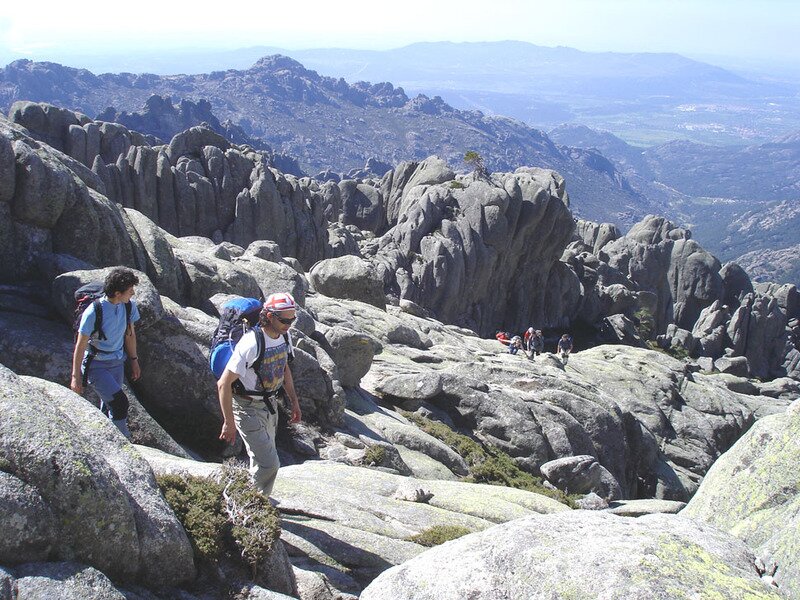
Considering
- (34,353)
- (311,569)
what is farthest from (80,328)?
(311,569)

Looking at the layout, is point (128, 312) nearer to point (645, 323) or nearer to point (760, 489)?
point (760, 489)

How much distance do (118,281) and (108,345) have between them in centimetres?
142

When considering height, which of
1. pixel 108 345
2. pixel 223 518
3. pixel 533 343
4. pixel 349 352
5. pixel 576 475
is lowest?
pixel 533 343

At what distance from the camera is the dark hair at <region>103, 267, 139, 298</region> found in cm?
1382

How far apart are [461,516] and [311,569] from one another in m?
6.65

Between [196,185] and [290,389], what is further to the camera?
[196,185]

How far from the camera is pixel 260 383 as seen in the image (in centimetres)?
1312

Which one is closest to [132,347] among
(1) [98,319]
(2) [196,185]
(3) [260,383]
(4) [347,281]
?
(1) [98,319]

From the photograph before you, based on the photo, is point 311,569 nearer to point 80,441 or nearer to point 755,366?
point 80,441

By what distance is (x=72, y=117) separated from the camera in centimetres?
11156

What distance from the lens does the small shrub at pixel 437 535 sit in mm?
15273

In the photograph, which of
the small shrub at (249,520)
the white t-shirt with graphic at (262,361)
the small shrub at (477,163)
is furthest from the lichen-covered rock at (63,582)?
the small shrub at (477,163)

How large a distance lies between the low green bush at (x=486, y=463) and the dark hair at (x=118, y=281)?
17517 millimetres

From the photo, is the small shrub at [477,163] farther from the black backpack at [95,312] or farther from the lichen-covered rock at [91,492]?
the lichen-covered rock at [91,492]
